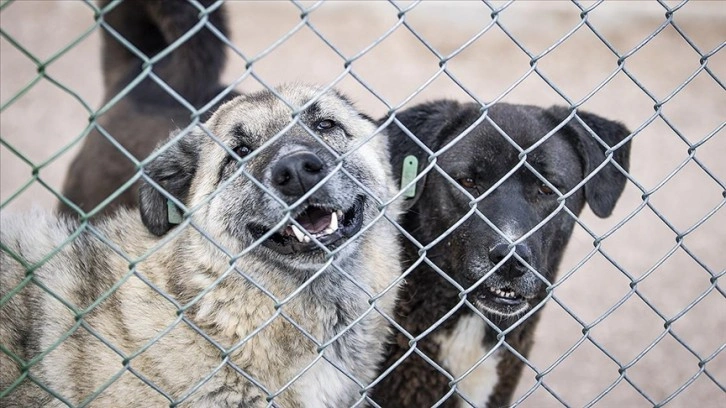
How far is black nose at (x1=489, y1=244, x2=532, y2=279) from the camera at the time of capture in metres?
3.05

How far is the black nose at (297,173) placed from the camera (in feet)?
8.50

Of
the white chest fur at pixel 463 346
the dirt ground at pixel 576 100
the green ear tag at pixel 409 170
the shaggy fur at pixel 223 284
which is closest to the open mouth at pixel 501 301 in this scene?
the white chest fur at pixel 463 346

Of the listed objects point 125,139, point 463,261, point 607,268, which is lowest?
point 607,268

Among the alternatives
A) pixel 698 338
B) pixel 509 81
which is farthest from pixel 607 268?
pixel 509 81

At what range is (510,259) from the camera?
3100 mm

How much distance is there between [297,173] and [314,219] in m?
0.34

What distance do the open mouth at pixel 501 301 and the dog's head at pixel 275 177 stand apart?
56 centimetres

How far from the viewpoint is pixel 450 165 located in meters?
3.52

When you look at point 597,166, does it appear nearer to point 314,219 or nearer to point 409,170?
point 409,170

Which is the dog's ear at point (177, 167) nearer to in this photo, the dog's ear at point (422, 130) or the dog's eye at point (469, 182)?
the dog's ear at point (422, 130)

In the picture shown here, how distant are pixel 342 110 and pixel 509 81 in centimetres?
477

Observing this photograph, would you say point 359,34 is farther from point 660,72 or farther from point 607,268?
Result: point 607,268

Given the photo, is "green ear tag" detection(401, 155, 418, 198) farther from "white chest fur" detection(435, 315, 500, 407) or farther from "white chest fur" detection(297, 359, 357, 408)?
"white chest fur" detection(297, 359, 357, 408)

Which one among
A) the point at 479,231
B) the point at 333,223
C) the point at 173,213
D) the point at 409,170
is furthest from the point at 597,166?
the point at 173,213
